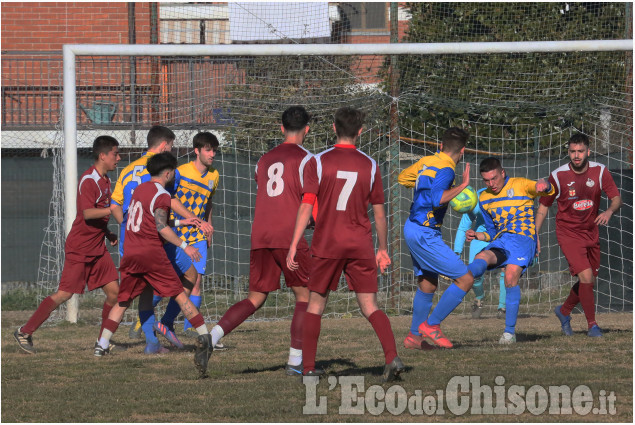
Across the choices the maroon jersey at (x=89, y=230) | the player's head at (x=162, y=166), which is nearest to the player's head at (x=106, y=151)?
the maroon jersey at (x=89, y=230)

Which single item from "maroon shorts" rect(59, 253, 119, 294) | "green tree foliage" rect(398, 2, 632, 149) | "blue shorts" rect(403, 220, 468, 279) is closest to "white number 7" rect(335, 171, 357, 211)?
"blue shorts" rect(403, 220, 468, 279)

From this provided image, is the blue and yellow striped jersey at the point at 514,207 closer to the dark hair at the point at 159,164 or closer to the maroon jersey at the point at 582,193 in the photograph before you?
the maroon jersey at the point at 582,193

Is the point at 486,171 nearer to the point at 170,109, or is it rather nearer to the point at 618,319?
the point at 618,319

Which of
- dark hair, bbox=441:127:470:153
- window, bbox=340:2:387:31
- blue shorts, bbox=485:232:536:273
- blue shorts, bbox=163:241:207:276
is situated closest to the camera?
dark hair, bbox=441:127:470:153

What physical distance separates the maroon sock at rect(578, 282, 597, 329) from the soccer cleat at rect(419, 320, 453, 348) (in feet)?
5.67

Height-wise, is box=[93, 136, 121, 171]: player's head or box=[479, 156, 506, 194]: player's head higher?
box=[93, 136, 121, 171]: player's head

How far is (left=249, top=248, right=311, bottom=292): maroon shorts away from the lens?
23.8 ft

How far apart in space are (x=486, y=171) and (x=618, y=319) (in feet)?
11.5

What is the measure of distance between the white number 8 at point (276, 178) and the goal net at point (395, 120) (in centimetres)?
550

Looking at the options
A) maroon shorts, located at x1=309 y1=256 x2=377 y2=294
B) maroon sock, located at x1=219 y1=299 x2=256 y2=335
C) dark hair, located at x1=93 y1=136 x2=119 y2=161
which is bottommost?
maroon sock, located at x1=219 y1=299 x2=256 y2=335

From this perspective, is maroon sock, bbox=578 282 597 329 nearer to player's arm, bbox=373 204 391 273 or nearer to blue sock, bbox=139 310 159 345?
player's arm, bbox=373 204 391 273

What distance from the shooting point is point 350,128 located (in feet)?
22.2

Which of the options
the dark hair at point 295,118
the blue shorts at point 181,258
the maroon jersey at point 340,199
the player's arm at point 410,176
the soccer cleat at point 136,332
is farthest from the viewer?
the soccer cleat at point 136,332

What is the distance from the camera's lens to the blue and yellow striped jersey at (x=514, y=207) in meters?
9.19
